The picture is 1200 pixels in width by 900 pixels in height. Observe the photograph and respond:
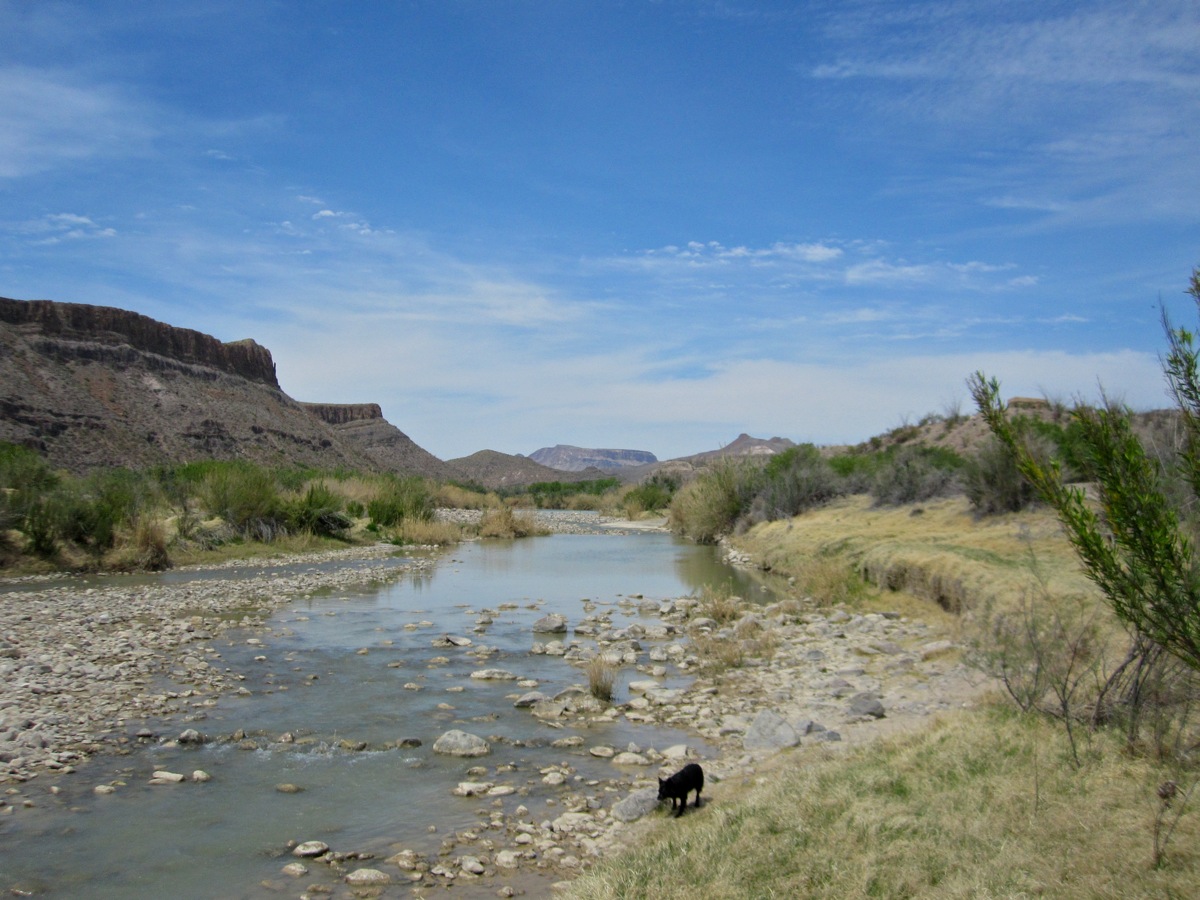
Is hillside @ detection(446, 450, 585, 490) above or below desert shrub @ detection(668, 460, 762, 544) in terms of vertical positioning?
above

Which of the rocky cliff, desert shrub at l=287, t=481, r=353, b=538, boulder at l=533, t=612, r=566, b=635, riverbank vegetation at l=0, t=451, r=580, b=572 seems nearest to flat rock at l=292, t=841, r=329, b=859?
boulder at l=533, t=612, r=566, b=635

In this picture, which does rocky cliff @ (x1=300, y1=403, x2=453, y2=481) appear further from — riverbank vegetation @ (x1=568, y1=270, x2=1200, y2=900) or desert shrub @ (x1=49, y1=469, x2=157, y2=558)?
riverbank vegetation @ (x1=568, y1=270, x2=1200, y2=900)

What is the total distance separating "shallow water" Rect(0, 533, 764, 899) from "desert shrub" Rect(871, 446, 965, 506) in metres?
12.8

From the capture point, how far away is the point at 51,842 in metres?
5.86

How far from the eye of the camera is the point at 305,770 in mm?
7574

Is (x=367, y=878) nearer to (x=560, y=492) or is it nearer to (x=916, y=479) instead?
(x=916, y=479)

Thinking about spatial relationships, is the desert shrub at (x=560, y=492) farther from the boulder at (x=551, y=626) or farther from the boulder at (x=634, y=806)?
the boulder at (x=634, y=806)

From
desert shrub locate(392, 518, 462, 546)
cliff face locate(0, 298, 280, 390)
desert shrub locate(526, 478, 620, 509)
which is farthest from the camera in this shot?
A: desert shrub locate(526, 478, 620, 509)

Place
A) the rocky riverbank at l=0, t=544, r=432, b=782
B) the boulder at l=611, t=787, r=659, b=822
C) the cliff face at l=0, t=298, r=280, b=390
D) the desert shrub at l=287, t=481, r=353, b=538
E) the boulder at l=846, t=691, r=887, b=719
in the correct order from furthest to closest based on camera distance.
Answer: the cliff face at l=0, t=298, r=280, b=390, the desert shrub at l=287, t=481, r=353, b=538, the boulder at l=846, t=691, r=887, b=719, the rocky riverbank at l=0, t=544, r=432, b=782, the boulder at l=611, t=787, r=659, b=822

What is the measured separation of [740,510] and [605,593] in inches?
609

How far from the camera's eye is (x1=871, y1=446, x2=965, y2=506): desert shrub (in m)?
24.0

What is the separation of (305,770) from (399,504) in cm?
2927

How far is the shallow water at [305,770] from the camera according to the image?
18.7 feet

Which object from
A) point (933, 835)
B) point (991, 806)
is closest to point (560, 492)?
point (991, 806)
